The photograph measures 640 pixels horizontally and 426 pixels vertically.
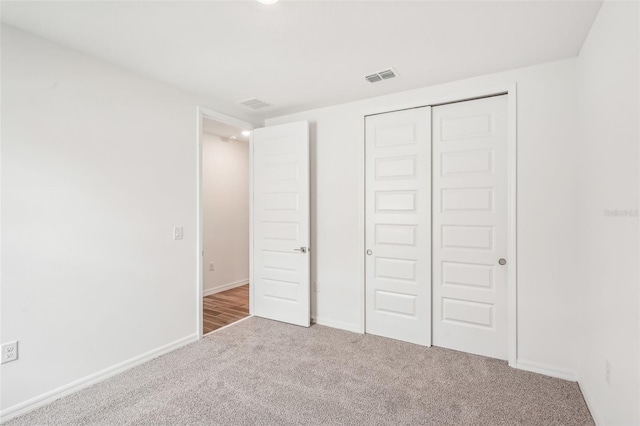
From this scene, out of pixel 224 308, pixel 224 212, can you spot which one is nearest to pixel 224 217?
pixel 224 212

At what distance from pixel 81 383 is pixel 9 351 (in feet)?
1.76

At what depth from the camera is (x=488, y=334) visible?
263 cm

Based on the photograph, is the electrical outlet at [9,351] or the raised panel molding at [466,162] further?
the raised panel molding at [466,162]

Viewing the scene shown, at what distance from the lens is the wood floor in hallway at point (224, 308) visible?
353 cm

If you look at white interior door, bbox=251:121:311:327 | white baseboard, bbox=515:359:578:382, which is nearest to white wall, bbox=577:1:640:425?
white baseboard, bbox=515:359:578:382

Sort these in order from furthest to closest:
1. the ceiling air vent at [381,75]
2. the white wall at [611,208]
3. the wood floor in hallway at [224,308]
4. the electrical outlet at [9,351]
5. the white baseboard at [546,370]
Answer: the wood floor in hallway at [224,308]
the ceiling air vent at [381,75]
the white baseboard at [546,370]
the electrical outlet at [9,351]
the white wall at [611,208]

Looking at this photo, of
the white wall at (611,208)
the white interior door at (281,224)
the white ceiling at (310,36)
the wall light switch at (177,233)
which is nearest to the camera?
the white wall at (611,208)

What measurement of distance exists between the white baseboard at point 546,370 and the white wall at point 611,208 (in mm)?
122

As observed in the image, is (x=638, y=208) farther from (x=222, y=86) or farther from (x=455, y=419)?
(x=222, y=86)

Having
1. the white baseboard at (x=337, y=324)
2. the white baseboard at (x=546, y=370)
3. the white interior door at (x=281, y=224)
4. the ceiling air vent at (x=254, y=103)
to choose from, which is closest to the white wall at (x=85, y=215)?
the ceiling air vent at (x=254, y=103)

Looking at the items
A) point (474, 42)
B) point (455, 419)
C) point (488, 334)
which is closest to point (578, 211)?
point (488, 334)

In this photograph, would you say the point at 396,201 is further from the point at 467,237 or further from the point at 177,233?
the point at 177,233

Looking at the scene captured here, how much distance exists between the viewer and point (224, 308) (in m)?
4.07

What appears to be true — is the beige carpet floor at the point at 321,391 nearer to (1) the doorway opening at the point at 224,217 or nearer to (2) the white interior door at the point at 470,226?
(2) the white interior door at the point at 470,226
